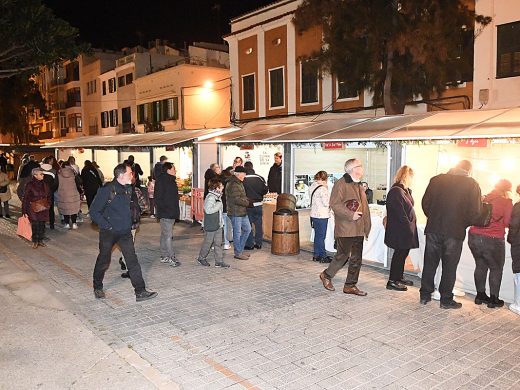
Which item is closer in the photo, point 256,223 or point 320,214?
point 320,214

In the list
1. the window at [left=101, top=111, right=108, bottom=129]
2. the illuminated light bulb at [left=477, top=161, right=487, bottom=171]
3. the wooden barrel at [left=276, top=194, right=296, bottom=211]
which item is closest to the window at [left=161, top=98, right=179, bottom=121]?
the window at [left=101, top=111, right=108, bottom=129]

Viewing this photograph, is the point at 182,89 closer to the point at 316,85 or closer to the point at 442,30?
the point at 316,85

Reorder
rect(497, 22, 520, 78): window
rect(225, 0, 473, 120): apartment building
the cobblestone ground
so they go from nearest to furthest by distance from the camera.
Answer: the cobblestone ground → rect(497, 22, 520, 78): window → rect(225, 0, 473, 120): apartment building

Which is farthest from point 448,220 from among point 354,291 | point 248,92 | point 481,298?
point 248,92

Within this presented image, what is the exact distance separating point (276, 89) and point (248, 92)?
2133 mm

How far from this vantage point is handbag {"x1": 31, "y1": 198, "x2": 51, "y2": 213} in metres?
10.2

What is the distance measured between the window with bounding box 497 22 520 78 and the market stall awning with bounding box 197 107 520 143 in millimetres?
5065

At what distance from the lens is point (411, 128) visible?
868 centimetres

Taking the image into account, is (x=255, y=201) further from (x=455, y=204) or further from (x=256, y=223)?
(x=455, y=204)

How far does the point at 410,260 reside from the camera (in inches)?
306

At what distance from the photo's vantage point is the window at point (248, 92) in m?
22.4

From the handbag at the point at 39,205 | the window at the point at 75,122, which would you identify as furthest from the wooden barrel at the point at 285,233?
the window at the point at 75,122

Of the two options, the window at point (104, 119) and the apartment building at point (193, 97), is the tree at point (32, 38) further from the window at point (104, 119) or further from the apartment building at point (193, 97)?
the window at point (104, 119)

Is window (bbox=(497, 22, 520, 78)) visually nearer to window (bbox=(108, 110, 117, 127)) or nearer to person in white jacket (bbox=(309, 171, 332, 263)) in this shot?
person in white jacket (bbox=(309, 171, 332, 263))
